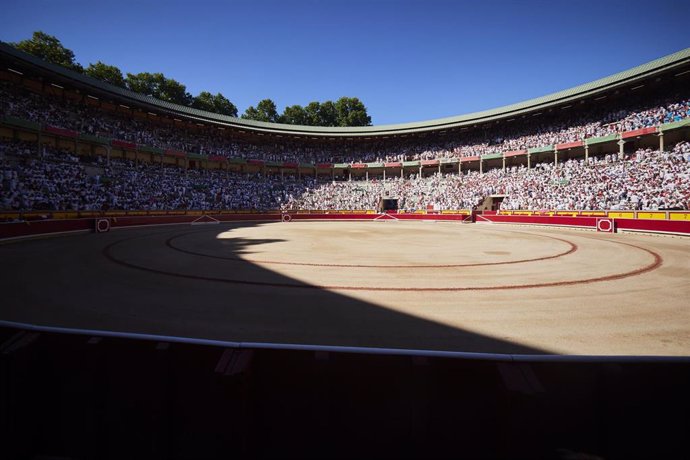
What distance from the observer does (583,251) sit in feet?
48.1

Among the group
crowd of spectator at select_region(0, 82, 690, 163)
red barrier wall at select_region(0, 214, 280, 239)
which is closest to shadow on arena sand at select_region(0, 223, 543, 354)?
red barrier wall at select_region(0, 214, 280, 239)

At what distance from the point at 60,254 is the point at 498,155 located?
54.3 metres

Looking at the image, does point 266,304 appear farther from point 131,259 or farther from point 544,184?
point 544,184

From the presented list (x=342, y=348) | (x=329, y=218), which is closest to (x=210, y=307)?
(x=342, y=348)

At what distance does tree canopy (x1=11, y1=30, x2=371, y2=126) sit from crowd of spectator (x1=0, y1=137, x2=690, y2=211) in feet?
126

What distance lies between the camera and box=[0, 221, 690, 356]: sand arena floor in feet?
17.1

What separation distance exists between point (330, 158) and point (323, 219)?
76.1 feet

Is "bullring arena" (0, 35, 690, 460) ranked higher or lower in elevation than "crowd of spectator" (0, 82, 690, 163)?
lower

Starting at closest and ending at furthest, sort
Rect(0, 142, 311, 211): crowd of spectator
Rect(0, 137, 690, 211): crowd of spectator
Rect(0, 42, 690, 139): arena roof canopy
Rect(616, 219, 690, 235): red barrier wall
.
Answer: Rect(616, 219, 690, 235): red barrier wall
Rect(0, 142, 311, 211): crowd of spectator
Rect(0, 137, 690, 211): crowd of spectator
Rect(0, 42, 690, 139): arena roof canopy

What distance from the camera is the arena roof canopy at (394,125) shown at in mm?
33750

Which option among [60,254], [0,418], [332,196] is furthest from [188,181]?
[0,418]

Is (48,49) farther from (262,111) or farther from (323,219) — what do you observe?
(323,219)

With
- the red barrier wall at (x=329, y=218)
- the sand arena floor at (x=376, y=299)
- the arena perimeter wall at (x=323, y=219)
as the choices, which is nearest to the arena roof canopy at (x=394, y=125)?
the arena perimeter wall at (x=323, y=219)

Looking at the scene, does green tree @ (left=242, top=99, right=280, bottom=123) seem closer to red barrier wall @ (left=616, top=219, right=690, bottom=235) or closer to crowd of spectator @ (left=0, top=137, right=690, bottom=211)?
crowd of spectator @ (left=0, top=137, right=690, bottom=211)
